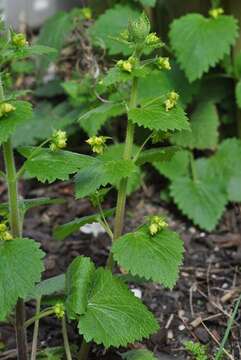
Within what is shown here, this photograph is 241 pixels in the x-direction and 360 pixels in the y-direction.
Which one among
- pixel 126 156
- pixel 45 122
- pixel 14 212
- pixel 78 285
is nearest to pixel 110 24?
pixel 45 122

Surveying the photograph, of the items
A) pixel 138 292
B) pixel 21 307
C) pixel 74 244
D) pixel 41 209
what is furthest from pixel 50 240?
pixel 21 307

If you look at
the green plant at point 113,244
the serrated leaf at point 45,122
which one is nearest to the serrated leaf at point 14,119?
the green plant at point 113,244

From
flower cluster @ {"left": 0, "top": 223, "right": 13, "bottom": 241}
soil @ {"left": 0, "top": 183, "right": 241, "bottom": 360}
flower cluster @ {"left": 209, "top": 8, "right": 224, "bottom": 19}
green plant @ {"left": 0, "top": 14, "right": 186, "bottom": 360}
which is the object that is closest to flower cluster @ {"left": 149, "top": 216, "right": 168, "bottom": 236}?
green plant @ {"left": 0, "top": 14, "right": 186, "bottom": 360}

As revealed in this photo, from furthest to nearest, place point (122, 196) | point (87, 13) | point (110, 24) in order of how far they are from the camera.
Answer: point (87, 13), point (110, 24), point (122, 196)

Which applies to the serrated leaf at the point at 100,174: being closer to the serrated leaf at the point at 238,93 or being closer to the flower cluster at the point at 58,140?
the flower cluster at the point at 58,140

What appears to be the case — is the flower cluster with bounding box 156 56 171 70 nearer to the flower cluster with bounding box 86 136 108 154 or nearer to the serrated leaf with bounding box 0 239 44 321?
the flower cluster with bounding box 86 136 108 154

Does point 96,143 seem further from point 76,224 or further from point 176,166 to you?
point 176,166
